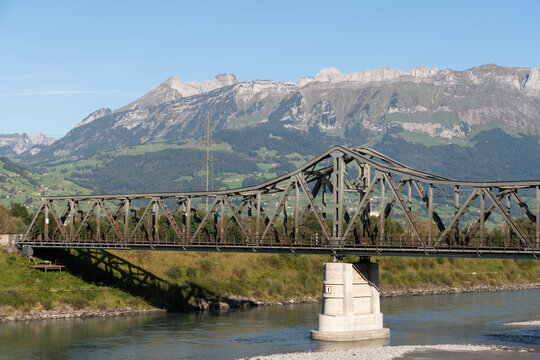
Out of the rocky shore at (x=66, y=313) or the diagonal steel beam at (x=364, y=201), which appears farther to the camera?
the rocky shore at (x=66, y=313)

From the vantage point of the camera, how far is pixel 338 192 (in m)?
83.5

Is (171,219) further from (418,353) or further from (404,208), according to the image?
(418,353)

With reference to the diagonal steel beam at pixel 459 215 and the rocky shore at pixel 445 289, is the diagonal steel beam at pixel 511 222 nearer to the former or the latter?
the diagonal steel beam at pixel 459 215

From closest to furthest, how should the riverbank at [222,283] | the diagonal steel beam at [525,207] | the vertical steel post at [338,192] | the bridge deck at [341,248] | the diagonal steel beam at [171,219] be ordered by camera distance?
the diagonal steel beam at [525,207]
the bridge deck at [341,248]
the vertical steel post at [338,192]
the diagonal steel beam at [171,219]
the riverbank at [222,283]

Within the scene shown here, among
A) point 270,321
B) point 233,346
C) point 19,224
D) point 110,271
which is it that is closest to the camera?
point 233,346

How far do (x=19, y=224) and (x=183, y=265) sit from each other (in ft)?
144

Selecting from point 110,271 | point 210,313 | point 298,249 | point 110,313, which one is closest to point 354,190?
point 298,249

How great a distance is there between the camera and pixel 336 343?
75.9 metres

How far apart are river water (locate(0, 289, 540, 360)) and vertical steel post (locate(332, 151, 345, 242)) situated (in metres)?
11.7

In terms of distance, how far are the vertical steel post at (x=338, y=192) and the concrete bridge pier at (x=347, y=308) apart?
4594 mm

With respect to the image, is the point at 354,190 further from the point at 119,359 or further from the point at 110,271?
the point at 110,271

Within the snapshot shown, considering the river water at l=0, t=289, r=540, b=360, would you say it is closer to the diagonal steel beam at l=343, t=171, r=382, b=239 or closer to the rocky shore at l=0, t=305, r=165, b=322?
the rocky shore at l=0, t=305, r=165, b=322

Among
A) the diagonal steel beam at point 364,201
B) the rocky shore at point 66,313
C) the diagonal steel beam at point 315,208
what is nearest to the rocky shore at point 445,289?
the rocky shore at point 66,313

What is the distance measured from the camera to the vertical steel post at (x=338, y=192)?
82500mm
